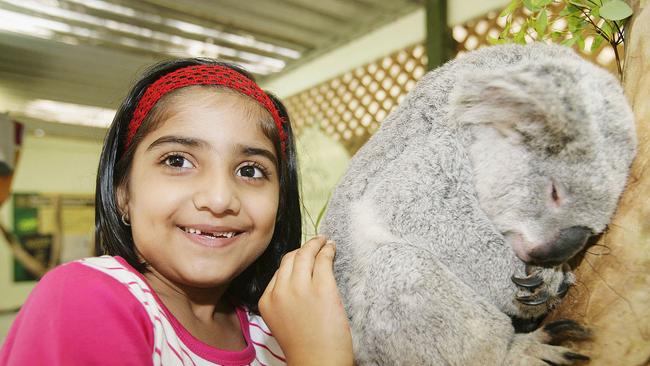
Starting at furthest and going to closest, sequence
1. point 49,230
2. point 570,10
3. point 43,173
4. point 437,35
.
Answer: point 43,173 < point 49,230 < point 437,35 < point 570,10

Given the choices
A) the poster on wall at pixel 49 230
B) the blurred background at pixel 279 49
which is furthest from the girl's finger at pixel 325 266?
the poster on wall at pixel 49 230

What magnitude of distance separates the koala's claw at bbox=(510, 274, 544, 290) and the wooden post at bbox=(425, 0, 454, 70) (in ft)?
9.51

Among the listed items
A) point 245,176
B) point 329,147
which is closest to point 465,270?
point 245,176

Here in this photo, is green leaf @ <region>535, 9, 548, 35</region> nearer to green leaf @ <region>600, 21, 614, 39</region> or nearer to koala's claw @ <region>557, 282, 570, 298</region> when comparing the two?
green leaf @ <region>600, 21, 614, 39</region>

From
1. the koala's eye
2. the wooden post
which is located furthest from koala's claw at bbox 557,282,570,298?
the wooden post

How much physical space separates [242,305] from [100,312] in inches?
27.3

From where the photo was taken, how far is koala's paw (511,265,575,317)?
1.04 metres

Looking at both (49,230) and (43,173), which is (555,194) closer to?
(49,230)

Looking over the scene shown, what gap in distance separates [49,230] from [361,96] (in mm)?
6606

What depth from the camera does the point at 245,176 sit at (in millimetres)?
1317

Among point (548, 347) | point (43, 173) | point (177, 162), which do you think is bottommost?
point (43, 173)

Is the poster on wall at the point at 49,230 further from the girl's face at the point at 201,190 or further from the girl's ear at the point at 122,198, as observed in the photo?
the girl's face at the point at 201,190

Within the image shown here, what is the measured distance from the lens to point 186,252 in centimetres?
124

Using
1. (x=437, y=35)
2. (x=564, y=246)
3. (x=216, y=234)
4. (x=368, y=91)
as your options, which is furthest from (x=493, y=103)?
(x=368, y=91)
